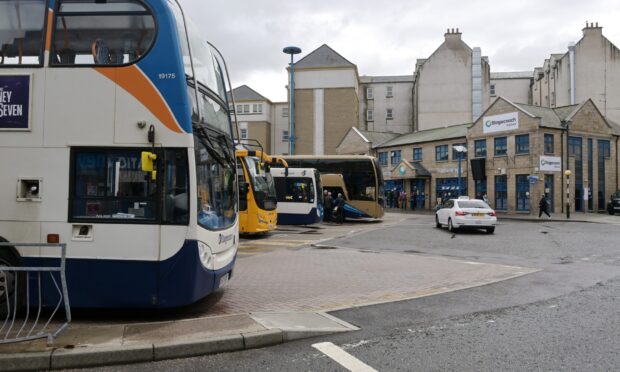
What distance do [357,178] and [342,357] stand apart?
2249 cm

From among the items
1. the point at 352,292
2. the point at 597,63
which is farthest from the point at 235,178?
the point at 597,63

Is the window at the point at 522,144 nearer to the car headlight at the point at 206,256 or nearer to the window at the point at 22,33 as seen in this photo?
the car headlight at the point at 206,256

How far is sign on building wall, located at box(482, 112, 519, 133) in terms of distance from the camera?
1467 inches

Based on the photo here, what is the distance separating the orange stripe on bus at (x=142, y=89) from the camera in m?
6.12

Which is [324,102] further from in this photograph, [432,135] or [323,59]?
[432,135]

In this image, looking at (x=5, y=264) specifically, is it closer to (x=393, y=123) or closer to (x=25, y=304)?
(x=25, y=304)

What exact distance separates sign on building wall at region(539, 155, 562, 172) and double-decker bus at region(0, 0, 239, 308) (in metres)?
34.1

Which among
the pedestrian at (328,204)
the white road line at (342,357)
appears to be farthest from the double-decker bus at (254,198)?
the white road line at (342,357)

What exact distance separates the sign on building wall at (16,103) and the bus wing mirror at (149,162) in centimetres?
162

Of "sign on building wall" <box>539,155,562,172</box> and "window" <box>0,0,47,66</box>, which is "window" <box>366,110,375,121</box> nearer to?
"sign on building wall" <box>539,155,562,172</box>

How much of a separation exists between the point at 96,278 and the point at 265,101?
62332 mm

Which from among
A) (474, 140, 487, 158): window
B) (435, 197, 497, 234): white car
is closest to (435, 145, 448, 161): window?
(474, 140, 487, 158): window

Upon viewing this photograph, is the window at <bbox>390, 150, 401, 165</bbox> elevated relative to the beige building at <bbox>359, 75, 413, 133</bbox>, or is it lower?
lower

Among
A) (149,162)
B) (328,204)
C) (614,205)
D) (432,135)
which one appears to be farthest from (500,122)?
(149,162)
